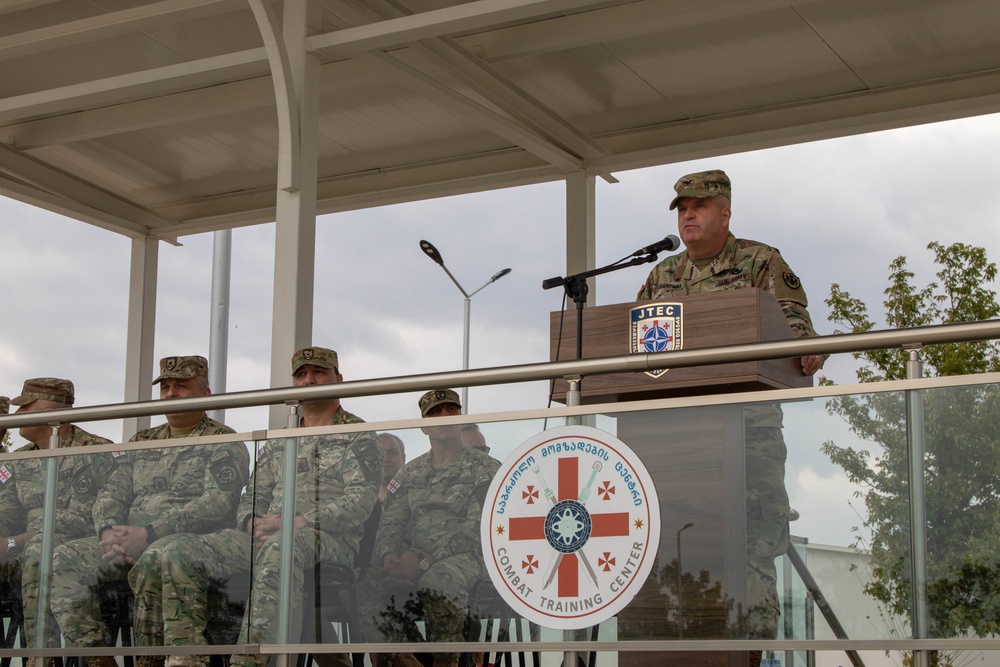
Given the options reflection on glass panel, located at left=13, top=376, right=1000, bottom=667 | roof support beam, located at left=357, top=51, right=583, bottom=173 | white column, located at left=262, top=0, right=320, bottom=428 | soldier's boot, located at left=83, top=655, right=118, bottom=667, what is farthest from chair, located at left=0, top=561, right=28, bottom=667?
roof support beam, located at left=357, top=51, right=583, bottom=173

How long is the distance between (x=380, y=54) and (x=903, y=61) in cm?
358

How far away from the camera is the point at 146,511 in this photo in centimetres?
524

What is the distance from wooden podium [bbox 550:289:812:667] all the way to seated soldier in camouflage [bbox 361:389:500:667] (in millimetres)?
568

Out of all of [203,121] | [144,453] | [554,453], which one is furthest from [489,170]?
[554,453]

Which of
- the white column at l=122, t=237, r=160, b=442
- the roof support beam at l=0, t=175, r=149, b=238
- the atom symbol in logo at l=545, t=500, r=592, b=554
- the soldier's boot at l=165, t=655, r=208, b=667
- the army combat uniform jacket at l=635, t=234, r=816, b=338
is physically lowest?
the soldier's boot at l=165, t=655, r=208, b=667

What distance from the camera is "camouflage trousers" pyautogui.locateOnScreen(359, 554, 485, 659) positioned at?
444 cm

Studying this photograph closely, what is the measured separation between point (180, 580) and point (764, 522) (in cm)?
229

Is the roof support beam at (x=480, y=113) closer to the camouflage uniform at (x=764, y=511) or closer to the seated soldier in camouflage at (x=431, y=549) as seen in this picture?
the seated soldier in camouflage at (x=431, y=549)

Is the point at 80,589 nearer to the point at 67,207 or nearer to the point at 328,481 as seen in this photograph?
the point at 328,481

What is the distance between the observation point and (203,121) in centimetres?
1092

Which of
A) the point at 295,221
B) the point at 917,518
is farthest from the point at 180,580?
the point at 295,221

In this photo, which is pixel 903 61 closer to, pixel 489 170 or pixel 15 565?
pixel 489 170

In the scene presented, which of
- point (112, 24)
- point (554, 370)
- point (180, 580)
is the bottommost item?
point (180, 580)

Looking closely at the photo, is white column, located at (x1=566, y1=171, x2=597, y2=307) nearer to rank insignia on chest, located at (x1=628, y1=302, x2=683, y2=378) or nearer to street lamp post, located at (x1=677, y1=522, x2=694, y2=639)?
rank insignia on chest, located at (x1=628, y1=302, x2=683, y2=378)
